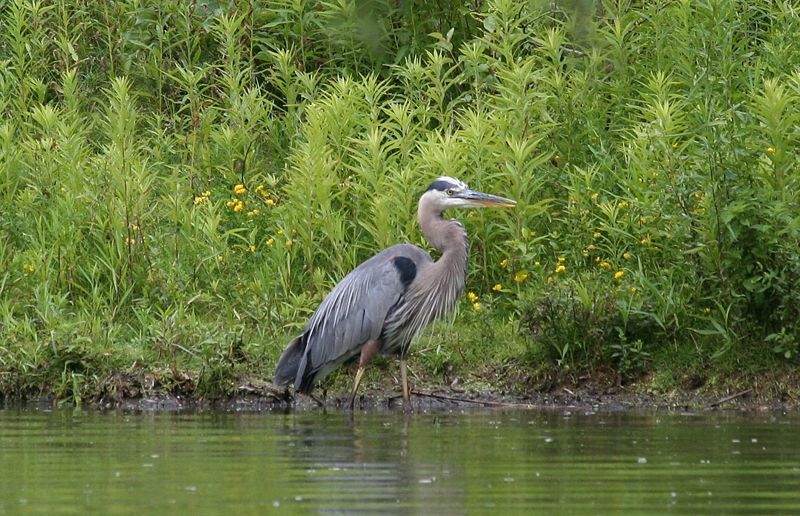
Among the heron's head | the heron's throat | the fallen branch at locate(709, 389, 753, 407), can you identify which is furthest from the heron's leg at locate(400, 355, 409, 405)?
the fallen branch at locate(709, 389, 753, 407)

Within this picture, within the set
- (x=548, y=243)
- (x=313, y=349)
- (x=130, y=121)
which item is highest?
(x=130, y=121)

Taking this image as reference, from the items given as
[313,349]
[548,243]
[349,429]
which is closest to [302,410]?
[313,349]

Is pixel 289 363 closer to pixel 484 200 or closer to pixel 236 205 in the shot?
pixel 484 200

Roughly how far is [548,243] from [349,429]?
8.72ft

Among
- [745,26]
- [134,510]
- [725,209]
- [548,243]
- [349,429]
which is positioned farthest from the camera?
[745,26]

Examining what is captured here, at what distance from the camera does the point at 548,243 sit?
10266mm

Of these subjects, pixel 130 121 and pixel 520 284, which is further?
pixel 130 121

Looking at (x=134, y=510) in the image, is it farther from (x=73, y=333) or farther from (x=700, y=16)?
(x=700, y=16)

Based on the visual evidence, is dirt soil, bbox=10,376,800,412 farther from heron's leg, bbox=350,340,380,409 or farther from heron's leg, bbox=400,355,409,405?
heron's leg, bbox=350,340,380,409

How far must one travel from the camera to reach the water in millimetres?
5684

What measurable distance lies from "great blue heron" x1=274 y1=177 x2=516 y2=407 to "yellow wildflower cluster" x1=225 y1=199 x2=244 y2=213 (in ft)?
4.75

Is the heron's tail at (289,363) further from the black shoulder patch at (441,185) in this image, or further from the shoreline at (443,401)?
the black shoulder patch at (441,185)

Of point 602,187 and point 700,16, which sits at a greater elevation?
point 700,16

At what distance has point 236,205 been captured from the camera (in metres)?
10.9
